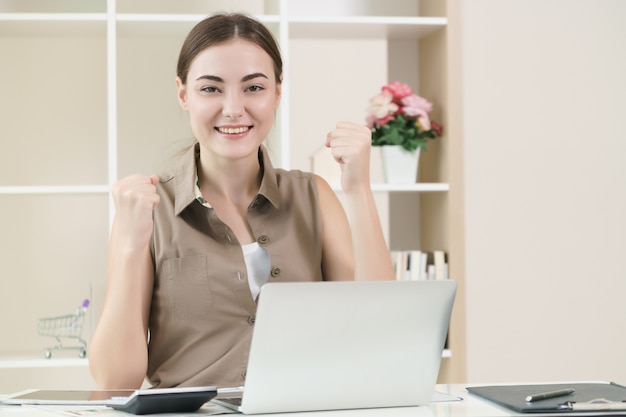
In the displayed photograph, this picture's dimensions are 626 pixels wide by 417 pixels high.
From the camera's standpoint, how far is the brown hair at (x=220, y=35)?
2170mm

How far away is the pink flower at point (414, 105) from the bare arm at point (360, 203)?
4.42 feet

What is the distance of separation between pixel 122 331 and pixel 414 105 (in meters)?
1.86

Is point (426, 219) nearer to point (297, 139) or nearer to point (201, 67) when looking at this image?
point (297, 139)

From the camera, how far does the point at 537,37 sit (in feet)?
11.8

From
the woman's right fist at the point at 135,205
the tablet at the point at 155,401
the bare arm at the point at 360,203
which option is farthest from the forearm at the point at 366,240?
the tablet at the point at 155,401

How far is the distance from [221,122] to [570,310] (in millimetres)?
1948

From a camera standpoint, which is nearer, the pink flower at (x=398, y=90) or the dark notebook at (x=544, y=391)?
the dark notebook at (x=544, y=391)

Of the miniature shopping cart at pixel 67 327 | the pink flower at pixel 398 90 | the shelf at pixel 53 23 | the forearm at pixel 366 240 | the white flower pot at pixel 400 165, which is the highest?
the shelf at pixel 53 23

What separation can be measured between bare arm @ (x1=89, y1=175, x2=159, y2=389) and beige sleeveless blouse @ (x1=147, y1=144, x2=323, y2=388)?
55 mm

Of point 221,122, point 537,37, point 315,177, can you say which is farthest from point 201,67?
point 537,37

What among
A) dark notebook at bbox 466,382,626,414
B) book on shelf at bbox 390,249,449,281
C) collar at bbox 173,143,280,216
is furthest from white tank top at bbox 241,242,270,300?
book on shelf at bbox 390,249,449,281

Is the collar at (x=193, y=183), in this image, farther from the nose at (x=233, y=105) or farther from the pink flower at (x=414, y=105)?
the pink flower at (x=414, y=105)

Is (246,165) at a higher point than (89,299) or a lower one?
higher

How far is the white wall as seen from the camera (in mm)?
3506
